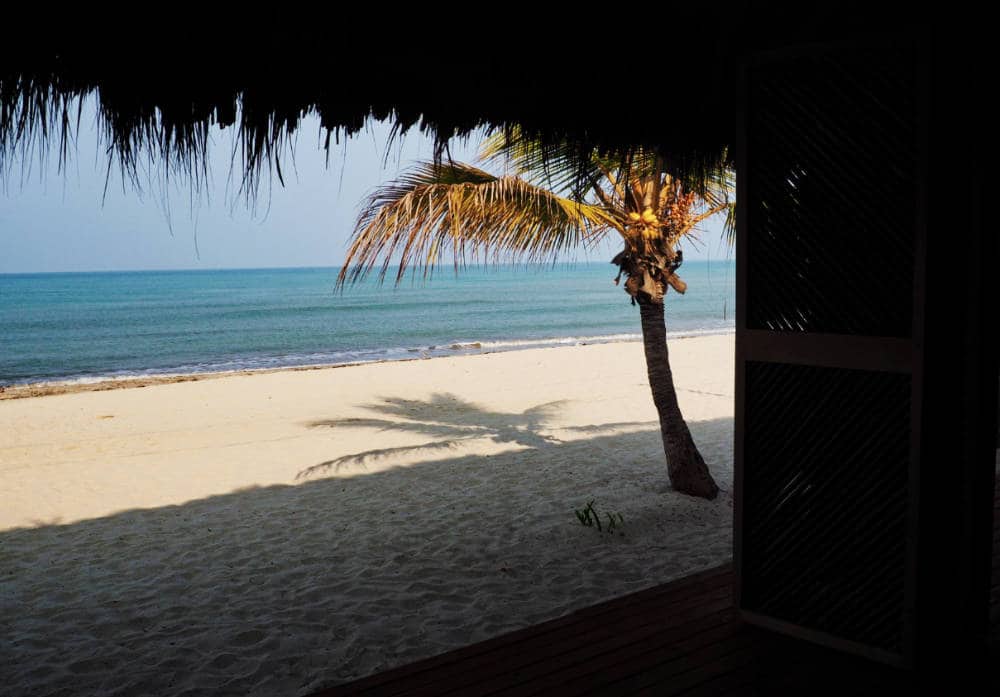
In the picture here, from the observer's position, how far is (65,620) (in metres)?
3.71

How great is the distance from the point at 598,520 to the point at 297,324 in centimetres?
2609

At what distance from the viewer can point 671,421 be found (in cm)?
562

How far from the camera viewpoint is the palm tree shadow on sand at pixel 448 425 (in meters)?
7.56

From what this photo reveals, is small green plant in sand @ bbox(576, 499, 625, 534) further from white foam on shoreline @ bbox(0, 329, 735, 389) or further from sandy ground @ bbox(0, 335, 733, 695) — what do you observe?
white foam on shoreline @ bbox(0, 329, 735, 389)

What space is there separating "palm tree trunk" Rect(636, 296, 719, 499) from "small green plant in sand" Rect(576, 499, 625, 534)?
2.45ft

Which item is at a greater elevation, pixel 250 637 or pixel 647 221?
pixel 647 221

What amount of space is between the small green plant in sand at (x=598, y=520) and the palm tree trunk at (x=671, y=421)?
2.45 feet

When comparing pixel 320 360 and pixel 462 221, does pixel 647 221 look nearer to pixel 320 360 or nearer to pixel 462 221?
pixel 462 221

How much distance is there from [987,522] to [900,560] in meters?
0.23

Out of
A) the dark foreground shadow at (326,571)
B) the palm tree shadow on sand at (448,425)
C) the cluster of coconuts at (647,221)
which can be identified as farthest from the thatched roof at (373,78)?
the palm tree shadow on sand at (448,425)

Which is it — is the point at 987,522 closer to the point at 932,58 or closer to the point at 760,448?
the point at 760,448

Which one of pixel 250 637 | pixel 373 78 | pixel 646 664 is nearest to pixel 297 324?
pixel 250 637

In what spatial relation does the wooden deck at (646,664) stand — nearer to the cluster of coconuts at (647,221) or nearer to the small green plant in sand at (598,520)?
the small green plant in sand at (598,520)

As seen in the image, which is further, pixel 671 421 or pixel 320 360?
pixel 320 360
